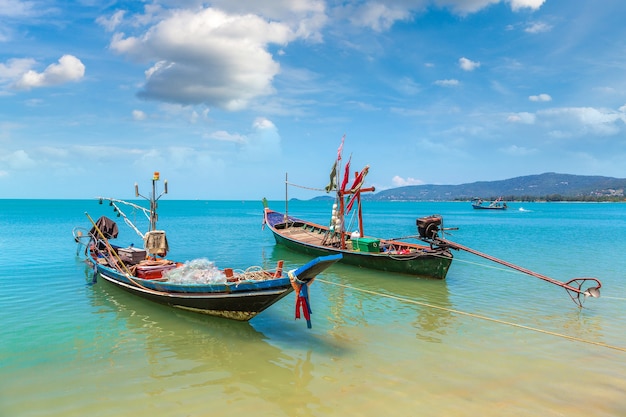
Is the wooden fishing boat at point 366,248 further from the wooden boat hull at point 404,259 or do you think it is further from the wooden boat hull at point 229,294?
the wooden boat hull at point 229,294

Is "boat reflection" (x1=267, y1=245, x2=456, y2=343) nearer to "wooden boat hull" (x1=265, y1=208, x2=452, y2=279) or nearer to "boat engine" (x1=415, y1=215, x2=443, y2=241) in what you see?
"wooden boat hull" (x1=265, y1=208, x2=452, y2=279)

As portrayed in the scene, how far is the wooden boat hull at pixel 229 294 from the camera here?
38.3 feet

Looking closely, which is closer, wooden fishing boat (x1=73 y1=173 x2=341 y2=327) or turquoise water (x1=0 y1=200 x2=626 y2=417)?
turquoise water (x1=0 y1=200 x2=626 y2=417)

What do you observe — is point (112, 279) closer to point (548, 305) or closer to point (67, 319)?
point (67, 319)

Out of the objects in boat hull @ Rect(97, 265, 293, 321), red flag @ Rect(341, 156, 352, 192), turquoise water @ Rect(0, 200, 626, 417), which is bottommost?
turquoise water @ Rect(0, 200, 626, 417)

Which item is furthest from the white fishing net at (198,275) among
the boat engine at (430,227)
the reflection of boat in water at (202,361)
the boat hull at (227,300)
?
the boat engine at (430,227)

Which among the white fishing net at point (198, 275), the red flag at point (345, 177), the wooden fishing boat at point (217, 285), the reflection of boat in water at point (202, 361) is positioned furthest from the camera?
the red flag at point (345, 177)

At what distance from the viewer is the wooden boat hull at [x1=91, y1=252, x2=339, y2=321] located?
1168 centimetres

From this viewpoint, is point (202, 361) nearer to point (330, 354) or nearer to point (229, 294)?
point (229, 294)

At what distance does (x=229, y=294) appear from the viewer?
41.6 feet

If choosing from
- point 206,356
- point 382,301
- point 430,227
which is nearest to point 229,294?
point 206,356

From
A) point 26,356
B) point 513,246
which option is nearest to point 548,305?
point 26,356

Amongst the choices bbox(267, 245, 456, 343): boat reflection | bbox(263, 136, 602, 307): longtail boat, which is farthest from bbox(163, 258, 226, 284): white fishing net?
bbox(263, 136, 602, 307): longtail boat

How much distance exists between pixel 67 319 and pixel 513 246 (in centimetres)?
3535
